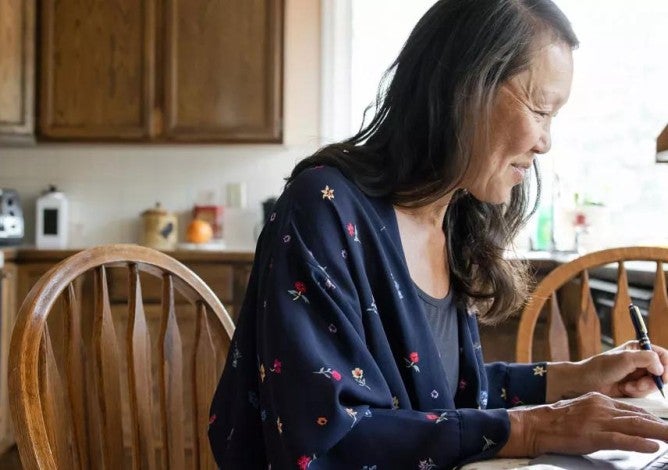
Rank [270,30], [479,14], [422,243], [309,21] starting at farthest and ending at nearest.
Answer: [309,21] → [270,30] → [422,243] → [479,14]

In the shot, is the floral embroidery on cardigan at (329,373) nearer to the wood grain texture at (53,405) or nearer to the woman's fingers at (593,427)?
the woman's fingers at (593,427)

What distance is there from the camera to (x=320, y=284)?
94cm

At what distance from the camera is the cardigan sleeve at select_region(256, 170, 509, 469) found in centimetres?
87

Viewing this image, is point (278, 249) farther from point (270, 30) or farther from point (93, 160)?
point (93, 160)

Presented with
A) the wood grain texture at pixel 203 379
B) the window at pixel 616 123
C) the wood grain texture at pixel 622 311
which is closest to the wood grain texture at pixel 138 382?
the wood grain texture at pixel 203 379

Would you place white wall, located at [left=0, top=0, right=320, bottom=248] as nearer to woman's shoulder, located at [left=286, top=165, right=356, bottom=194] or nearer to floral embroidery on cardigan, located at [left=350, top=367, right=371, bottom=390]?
woman's shoulder, located at [left=286, top=165, right=356, bottom=194]

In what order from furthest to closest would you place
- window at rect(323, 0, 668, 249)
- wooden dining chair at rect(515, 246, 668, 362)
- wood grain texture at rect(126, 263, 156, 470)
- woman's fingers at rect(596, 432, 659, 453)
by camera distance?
1. window at rect(323, 0, 668, 249)
2. wooden dining chair at rect(515, 246, 668, 362)
3. wood grain texture at rect(126, 263, 156, 470)
4. woman's fingers at rect(596, 432, 659, 453)

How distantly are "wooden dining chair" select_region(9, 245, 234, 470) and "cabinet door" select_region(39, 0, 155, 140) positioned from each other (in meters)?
2.40

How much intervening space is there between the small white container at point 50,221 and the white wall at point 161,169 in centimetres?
10

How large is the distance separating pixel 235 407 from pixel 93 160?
Result: 3056mm

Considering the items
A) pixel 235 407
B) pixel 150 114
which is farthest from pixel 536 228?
pixel 235 407

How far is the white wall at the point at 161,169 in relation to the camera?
3.85 m

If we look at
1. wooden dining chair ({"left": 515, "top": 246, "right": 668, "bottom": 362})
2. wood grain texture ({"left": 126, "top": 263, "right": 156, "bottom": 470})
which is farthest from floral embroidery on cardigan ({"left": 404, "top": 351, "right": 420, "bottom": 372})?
wooden dining chair ({"left": 515, "top": 246, "right": 668, "bottom": 362})

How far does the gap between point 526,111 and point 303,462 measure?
1.61 feet
